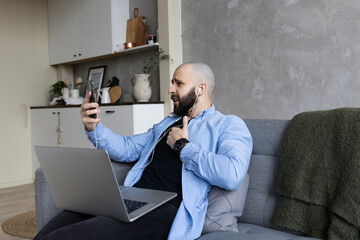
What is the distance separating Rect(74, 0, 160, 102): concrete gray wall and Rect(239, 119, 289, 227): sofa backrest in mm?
2160

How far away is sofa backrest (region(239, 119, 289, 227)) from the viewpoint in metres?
1.63

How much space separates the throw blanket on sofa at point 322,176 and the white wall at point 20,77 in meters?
3.95

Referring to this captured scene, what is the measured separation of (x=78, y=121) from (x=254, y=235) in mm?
2977

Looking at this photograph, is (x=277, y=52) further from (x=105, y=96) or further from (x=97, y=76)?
(x=97, y=76)

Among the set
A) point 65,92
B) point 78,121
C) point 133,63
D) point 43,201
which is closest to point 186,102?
point 43,201

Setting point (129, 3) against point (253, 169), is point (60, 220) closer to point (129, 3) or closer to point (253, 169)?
point (253, 169)

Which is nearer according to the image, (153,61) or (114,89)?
(153,61)

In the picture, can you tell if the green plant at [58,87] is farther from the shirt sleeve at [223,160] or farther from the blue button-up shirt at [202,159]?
the shirt sleeve at [223,160]

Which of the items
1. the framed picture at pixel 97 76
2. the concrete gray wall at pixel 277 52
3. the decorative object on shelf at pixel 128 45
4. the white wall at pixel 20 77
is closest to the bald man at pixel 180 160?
the concrete gray wall at pixel 277 52

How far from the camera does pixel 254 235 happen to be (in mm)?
1454

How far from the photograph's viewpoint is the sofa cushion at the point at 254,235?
4.67ft

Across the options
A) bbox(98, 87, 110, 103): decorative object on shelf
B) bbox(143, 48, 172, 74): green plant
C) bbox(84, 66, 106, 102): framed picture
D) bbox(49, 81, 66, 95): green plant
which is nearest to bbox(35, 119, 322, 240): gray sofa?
bbox(143, 48, 172, 74): green plant

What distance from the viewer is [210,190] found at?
164cm

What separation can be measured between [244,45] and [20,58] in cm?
308
